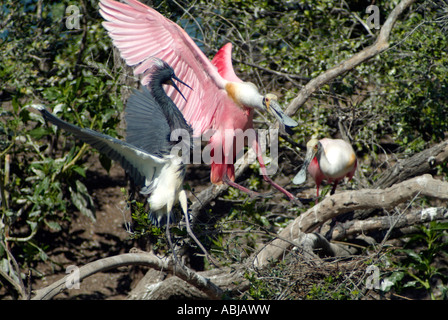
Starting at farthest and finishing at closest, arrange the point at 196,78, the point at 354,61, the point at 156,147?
1. the point at 354,61
2. the point at 196,78
3. the point at 156,147

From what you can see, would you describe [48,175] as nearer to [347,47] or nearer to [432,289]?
[347,47]

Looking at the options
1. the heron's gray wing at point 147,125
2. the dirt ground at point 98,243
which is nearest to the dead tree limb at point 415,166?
the dirt ground at point 98,243

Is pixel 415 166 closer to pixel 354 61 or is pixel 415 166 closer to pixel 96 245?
pixel 354 61

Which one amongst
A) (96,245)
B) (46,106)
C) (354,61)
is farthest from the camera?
(96,245)

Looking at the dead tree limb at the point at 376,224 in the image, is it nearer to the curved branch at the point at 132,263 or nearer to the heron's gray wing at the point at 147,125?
the curved branch at the point at 132,263

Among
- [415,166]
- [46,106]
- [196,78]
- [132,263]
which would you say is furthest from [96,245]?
[415,166]

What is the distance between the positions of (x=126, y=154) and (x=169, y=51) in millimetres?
890

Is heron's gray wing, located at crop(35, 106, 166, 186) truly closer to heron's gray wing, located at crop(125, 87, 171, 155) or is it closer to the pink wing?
heron's gray wing, located at crop(125, 87, 171, 155)

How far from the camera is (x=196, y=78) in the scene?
13.0 feet

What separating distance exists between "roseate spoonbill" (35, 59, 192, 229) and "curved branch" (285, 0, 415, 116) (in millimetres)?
1604

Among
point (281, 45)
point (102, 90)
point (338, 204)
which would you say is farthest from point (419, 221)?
point (102, 90)

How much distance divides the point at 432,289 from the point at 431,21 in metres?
2.33

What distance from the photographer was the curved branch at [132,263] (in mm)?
3186

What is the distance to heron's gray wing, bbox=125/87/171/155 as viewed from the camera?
346 cm
